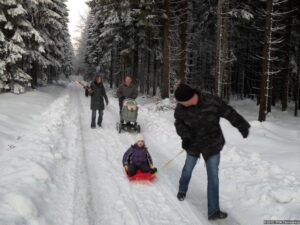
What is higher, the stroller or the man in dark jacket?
the man in dark jacket

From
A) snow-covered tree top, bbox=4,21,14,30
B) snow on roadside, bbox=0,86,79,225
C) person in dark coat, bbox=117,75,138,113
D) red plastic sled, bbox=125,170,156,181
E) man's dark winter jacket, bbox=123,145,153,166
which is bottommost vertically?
red plastic sled, bbox=125,170,156,181

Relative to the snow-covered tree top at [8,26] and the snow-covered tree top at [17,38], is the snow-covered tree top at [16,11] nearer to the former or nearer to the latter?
the snow-covered tree top at [8,26]

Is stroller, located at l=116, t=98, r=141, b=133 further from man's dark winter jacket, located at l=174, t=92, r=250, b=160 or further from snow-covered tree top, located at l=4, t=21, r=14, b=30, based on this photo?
snow-covered tree top, located at l=4, t=21, r=14, b=30

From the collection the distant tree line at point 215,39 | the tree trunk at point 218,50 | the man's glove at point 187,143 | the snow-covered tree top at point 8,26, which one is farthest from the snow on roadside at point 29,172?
the snow-covered tree top at point 8,26

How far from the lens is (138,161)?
27.6 feet

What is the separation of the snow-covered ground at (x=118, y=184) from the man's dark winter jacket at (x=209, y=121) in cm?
127

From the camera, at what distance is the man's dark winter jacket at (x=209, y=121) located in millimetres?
5996

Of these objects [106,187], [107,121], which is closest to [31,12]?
[107,121]

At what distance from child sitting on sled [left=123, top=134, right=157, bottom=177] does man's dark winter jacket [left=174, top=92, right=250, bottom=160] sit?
2.28 meters

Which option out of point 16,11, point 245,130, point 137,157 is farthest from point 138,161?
point 16,11

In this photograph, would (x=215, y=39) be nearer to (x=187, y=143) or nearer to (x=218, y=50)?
(x=218, y=50)

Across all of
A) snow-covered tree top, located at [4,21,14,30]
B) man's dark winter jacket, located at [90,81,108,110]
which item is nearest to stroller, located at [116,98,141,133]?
man's dark winter jacket, located at [90,81,108,110]

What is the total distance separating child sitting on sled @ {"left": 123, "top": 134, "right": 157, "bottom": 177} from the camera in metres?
8.26

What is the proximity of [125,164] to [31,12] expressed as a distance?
22615mm
